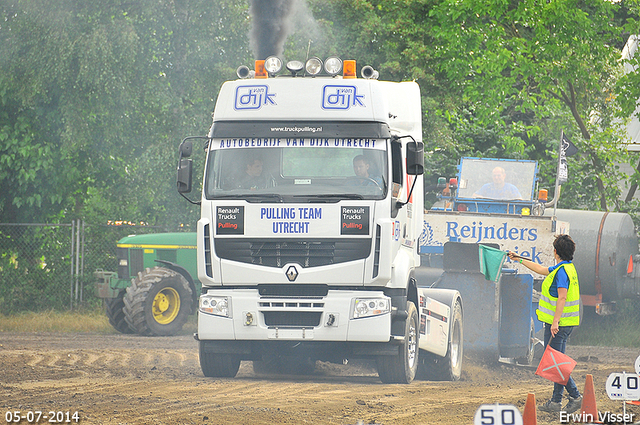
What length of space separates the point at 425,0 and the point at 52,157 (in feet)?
31.1

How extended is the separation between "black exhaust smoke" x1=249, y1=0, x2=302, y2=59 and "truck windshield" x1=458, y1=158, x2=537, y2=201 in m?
4.77

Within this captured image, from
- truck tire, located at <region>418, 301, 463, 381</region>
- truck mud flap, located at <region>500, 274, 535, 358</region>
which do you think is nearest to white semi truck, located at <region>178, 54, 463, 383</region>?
truck tire, located at <region>418, 301, 463, 381</region>

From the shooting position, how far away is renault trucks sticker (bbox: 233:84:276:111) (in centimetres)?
1050

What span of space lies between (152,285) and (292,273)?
7584mm

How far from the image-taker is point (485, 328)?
13.5 m

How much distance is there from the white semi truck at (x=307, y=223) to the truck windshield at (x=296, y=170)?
0.04ft

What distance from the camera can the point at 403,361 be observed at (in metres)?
10.4

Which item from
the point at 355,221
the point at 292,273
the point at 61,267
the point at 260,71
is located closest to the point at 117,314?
the point at 61,267

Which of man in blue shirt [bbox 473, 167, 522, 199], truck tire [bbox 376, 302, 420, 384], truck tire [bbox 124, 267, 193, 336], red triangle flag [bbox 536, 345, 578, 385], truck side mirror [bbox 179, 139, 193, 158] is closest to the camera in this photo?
red triangle flag [bbox 536, 345, 578, 385]

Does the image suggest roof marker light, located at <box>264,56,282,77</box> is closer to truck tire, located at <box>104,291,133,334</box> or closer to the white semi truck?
the white semi truck

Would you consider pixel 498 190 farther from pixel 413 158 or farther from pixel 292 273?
pixel 292 273

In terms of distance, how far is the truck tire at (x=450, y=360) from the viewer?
12.2 meters

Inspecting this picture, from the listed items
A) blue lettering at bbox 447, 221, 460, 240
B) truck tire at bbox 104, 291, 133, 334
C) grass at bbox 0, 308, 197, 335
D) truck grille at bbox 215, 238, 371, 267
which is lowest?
grass at bbox 0, 308, 197, 335

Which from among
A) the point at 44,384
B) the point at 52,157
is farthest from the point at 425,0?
the point at 44,384
